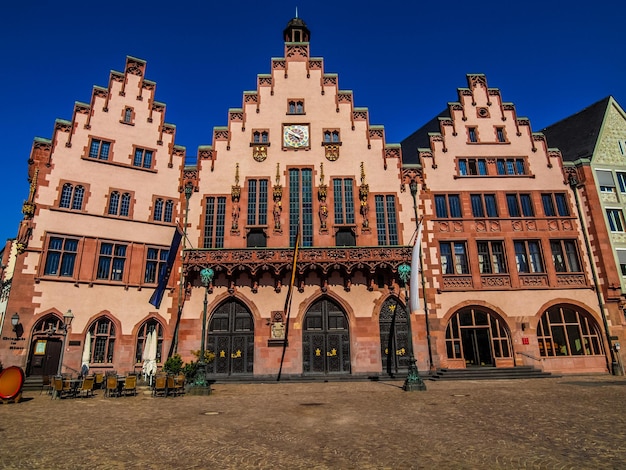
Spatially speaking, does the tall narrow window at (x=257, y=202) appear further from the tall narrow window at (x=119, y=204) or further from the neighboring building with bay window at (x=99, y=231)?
the tall narrow window at (x=119, y=204)

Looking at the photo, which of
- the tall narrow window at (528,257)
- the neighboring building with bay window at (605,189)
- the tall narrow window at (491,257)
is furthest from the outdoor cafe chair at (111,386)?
the neighboring building with bay window at (605,189)

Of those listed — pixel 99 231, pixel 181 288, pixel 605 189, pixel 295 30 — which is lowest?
pixel 181 288

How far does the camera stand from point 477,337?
85.1 feet

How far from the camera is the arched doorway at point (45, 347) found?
21812 mm

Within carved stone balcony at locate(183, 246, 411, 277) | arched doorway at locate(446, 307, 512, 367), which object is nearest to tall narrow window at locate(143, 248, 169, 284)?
carved stone balcony at locate(183, 246, 411, 277)

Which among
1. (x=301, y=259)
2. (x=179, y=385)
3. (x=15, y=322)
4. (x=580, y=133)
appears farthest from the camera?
(x=580, y=133)

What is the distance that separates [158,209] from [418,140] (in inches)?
946

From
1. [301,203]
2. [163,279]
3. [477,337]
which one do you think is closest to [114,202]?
[163,279]

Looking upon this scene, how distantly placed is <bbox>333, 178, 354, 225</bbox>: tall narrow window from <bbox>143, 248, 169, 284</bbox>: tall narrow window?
12279mm

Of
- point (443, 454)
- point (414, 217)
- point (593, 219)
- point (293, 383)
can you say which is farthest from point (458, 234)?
point (443, 454)

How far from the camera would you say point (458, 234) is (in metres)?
27.3

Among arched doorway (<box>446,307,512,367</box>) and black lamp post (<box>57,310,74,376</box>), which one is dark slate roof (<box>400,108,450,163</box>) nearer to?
arched doorway (<box>446,307,512,367</box>)

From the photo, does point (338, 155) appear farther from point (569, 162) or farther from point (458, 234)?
point (569, 162)

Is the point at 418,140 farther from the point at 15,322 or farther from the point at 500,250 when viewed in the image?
the point at 15,322
